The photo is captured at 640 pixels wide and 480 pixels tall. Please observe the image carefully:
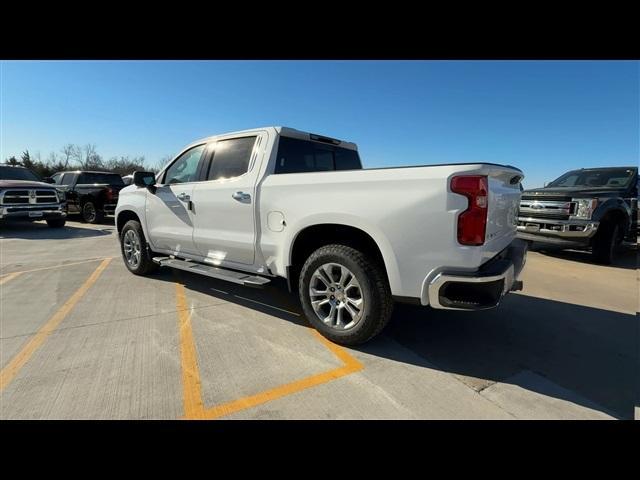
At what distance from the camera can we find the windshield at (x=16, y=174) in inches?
446

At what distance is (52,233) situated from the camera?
10.7 m

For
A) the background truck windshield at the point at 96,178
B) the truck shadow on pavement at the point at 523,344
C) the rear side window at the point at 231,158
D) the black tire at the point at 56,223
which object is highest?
the background truck windshield at the point at 96,178

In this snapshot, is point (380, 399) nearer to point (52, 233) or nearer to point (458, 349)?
point (458, 349)

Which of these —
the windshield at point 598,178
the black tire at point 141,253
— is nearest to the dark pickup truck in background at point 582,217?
the windshield at point 598,178

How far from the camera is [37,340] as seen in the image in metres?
3.26

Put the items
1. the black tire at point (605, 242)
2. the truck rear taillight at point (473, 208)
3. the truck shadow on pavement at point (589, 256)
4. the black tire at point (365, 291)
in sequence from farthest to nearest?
the truck shadow on pavement at point (589, 256) → the black tire at point (605, 242) → the black tire at point (365, 291) → the truck rear taillight at point (473, 208)

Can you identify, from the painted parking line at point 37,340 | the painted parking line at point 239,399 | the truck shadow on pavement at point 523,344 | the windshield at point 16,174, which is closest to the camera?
the painted parking line at point 239,399

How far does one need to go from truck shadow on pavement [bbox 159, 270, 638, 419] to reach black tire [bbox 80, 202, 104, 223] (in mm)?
11255

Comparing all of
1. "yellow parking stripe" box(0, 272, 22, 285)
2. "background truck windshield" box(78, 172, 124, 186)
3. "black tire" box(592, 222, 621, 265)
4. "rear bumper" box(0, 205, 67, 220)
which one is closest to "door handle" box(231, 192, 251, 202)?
"yellow parking stripe" box(0, 272, 22, 285)

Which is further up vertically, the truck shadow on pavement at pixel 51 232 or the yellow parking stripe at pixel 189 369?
the truck shadow on pavement at pixel 51 232

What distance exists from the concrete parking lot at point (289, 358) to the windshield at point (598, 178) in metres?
3.98

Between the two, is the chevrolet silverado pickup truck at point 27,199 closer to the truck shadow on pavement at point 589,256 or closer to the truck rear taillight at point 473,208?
the truck rear taillight at point 473,208

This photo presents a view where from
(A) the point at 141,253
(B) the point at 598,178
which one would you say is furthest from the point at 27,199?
(B) the point at 598,178

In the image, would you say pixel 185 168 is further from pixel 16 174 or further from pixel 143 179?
pixel 16 174
